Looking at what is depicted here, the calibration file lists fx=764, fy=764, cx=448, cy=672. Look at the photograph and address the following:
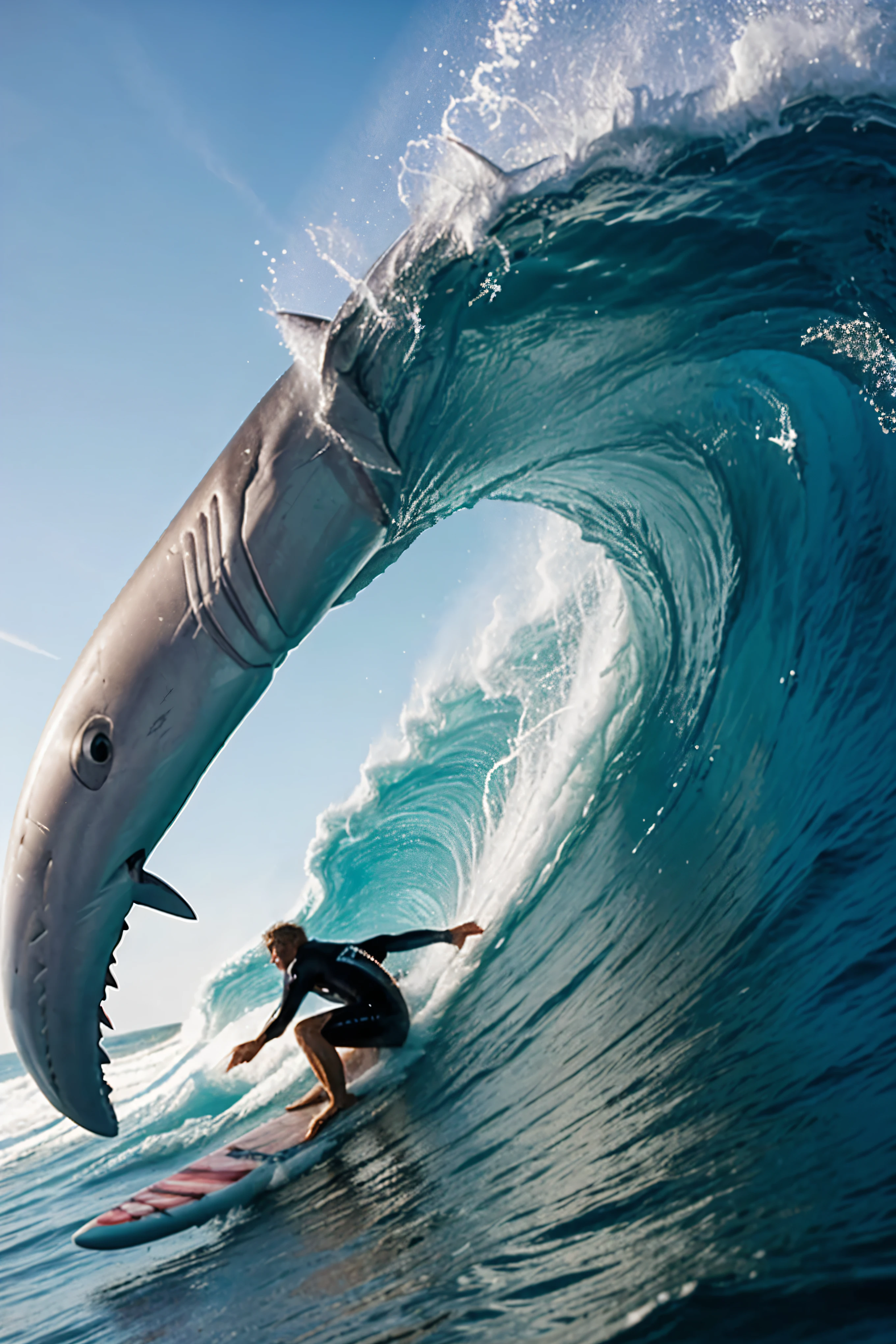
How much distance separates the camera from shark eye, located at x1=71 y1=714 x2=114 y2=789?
7.73 ft

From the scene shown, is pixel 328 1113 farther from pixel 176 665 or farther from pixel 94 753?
pixel 176 665

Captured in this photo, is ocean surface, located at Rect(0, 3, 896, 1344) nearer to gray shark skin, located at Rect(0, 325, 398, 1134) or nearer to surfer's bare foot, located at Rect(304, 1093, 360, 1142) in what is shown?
surfer's bare foot, located at Rect(304, 1093, 360, 1142)

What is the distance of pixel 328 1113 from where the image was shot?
13.8 ft

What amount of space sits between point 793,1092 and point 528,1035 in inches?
79.6

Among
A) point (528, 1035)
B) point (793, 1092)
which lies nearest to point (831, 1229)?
point (793, 1092)

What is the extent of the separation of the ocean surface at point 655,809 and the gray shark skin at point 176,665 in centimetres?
32

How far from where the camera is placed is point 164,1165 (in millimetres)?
5500

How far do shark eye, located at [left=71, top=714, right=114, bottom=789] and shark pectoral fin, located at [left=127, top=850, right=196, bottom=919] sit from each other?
0.94ft

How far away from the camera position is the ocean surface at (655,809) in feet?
5.78

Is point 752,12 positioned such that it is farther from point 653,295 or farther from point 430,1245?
point 430,1245

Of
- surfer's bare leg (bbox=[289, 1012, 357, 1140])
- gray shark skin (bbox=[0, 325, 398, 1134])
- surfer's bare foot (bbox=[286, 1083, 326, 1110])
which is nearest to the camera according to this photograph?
gray shark skin (bbox=[0, 325, 398, 1134])

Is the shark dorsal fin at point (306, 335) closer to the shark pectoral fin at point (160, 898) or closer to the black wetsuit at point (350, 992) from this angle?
the shark pectoral fin at point (160, 898)

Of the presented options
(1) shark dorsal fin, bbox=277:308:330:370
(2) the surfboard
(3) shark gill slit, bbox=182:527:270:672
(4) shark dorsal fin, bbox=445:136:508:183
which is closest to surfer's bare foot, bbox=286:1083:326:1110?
(2) the surfboard

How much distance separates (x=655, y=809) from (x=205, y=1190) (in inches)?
127
